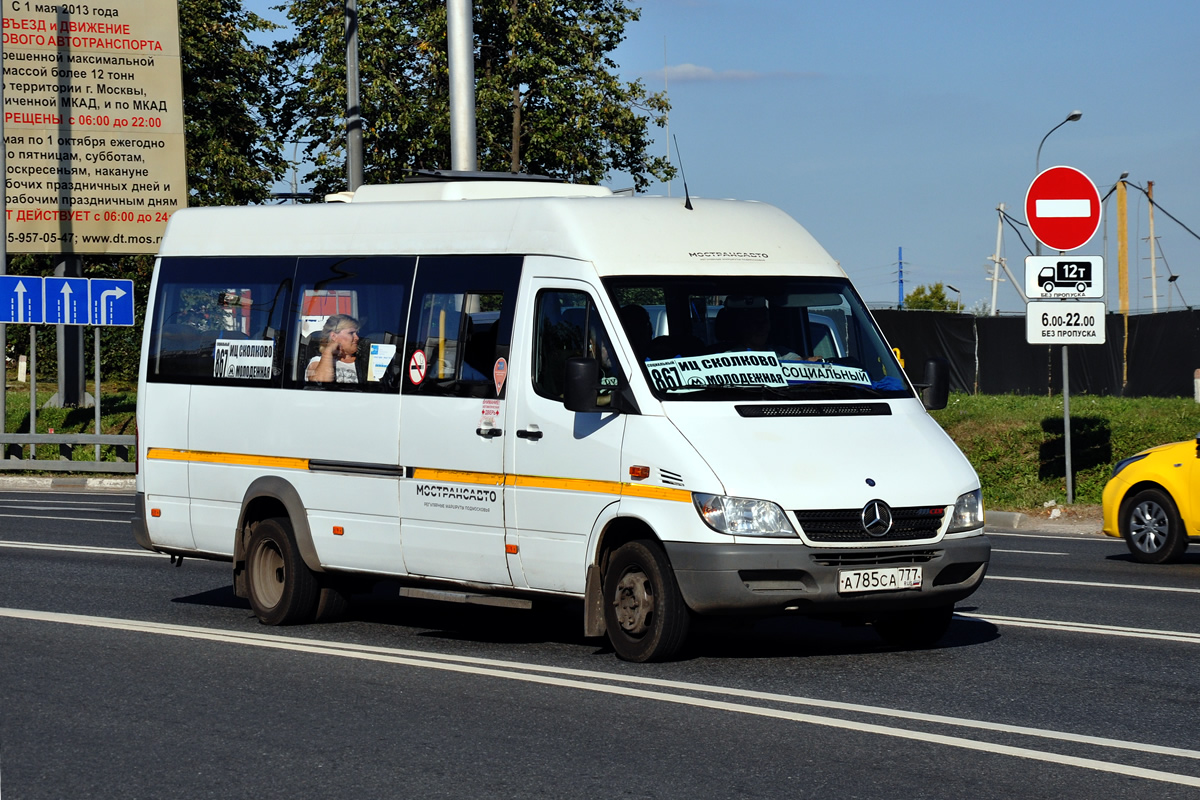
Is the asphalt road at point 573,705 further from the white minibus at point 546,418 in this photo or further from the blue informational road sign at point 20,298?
the blue informational road sign at point 20,298

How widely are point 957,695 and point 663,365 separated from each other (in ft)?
7.80

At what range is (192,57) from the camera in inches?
1960

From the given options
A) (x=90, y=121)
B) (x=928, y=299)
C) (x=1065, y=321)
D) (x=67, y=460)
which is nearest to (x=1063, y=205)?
(x=1065, y=321)

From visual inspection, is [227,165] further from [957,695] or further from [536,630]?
[957,695]

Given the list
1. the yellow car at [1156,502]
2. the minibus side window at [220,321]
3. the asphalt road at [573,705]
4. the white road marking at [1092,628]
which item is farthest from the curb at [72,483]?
the white road marking at [1092,628]

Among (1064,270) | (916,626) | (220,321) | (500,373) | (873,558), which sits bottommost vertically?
(916,626)

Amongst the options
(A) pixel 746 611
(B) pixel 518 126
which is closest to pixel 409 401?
(A) pixel 746 611

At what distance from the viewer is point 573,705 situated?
26.5 feet

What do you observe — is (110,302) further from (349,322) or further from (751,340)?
(751,340)

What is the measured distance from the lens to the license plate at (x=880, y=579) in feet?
28.8

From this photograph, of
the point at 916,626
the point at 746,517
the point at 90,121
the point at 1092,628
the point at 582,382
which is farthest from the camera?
the point at 90,121

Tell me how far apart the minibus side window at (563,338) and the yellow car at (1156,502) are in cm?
738

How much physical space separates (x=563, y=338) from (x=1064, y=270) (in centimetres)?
1256

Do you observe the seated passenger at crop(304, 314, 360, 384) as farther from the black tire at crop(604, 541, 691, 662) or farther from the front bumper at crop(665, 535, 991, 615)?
the front bumper at crop(665, 535, 991, 615)
